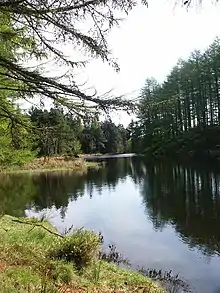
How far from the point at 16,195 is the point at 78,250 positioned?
62.2ft

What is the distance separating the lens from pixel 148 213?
17859mm

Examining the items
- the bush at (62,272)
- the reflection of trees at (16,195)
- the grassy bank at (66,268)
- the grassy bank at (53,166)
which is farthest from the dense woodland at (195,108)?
the bush at (62,272)

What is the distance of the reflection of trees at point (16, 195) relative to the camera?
19533 millimetres

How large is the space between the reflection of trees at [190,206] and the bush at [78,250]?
17.0ft

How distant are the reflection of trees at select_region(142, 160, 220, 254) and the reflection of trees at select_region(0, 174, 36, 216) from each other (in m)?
6.69

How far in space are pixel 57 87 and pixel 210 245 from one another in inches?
350

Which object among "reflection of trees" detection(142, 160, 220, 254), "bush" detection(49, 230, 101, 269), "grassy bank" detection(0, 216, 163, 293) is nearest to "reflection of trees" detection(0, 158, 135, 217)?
"reflection of trees" detection(142, 160, 220, 254)

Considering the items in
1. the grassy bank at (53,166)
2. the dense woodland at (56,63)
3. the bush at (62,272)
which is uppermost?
the dense woodland at (56,63)

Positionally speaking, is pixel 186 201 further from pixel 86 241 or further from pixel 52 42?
pixel 52 42

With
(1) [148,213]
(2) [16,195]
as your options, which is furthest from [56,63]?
(2) [16,195]

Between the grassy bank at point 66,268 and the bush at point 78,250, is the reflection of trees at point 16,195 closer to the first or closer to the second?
the grassy bank at point 66,268

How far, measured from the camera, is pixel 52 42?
214 inches

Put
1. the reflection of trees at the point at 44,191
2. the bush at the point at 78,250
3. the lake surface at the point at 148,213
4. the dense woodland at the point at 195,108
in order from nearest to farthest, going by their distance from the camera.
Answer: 1. the bush at the point at 78,250
2. the lake surface at the point at 148,213
3. the reflection of trees at the point at 44,191
4. the dense woodland at the point at 195,108

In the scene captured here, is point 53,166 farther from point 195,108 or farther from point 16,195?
point 195,108
